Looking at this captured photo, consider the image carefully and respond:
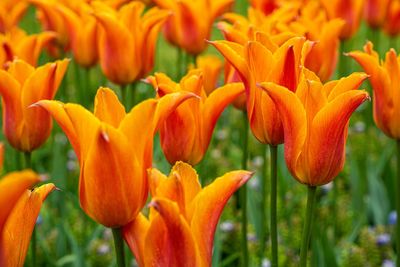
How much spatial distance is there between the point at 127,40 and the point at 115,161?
137cm

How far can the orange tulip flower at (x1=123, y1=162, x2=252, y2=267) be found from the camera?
5.26 ft

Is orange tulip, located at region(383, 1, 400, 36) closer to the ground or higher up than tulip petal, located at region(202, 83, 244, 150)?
closer to the ground

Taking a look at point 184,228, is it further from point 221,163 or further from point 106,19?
point 221,163

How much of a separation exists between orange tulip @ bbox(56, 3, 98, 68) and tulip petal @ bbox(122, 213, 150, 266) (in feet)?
5.67

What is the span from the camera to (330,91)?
2.05 m

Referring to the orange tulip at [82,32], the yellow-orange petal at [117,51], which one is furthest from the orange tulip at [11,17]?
the yellow-orange petal at [117,51]

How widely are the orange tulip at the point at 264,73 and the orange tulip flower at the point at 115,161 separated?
40 centimetres

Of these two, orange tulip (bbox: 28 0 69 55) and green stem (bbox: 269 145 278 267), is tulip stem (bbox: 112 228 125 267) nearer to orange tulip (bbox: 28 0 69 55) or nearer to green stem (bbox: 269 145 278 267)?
green stem (bbox: 269 145 278 267)

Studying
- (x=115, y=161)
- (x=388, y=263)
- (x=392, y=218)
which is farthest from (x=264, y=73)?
(x=392, y=218)

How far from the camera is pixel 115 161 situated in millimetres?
1695

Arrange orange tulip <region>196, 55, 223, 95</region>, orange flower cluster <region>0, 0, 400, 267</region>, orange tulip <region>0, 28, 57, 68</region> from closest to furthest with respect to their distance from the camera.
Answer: orange flower cluster <region>0, 0, 400, 267</region>
orange tulip <region>0, 28, 57, 68</region>
orange tulip <region>196, 55, 223, 95</region>

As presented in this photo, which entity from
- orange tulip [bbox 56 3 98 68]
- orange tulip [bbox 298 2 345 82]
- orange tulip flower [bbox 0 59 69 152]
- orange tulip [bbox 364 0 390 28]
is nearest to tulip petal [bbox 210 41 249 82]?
orange tulip flower [bbox 0 59 69 152]

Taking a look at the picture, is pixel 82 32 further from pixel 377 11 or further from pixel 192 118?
pixel 377 11

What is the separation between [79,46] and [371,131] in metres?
2.07
